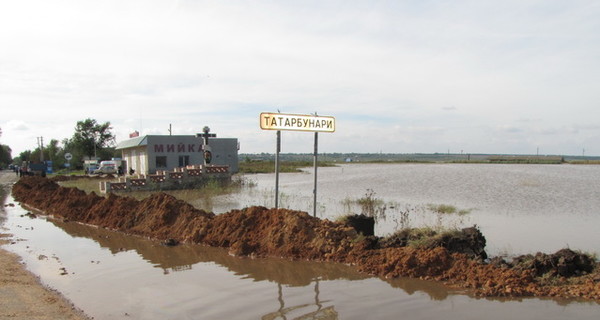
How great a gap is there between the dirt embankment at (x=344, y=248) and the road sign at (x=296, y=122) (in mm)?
2330

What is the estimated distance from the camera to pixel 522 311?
691 cm

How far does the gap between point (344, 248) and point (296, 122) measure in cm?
423

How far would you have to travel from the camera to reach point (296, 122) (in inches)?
512

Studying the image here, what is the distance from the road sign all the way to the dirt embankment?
233 centimetres

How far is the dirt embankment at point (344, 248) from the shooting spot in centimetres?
794

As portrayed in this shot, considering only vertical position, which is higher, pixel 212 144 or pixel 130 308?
pixel 212 144

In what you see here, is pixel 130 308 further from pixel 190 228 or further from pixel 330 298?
pixel 190 228

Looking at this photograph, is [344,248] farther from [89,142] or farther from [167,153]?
[89,142]

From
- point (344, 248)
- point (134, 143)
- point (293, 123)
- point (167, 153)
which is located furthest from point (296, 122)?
point (134, 143)

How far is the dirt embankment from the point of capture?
313 inches

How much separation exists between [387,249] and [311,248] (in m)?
1.77

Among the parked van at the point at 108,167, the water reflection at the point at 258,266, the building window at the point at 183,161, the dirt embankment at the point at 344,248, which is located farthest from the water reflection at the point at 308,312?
the parked van at the point at 108,167

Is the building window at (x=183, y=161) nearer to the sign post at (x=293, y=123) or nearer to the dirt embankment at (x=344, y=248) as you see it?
the dirt embankment at (x=344, y=248)

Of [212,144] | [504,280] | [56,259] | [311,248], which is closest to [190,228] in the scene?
[56,259]
